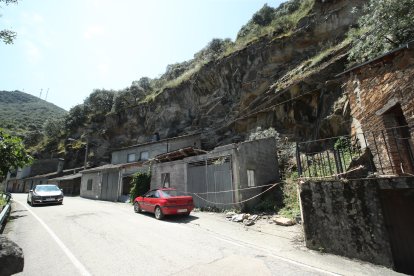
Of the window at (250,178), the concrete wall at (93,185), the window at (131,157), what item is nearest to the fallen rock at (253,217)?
the window at (250,178)

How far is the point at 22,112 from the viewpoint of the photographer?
8538 cm

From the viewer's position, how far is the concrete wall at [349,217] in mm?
5746

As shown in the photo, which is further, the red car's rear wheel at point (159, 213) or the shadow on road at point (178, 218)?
the red car's rear wheel at point (159, 213)

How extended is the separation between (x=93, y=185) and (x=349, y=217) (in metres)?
28.1

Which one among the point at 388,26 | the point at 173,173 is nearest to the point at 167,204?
the point at 173,173

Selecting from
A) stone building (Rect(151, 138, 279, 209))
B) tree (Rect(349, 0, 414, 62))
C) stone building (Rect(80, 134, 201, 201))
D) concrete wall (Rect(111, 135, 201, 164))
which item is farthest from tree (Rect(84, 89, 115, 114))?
tree (Rect(349, 0, 414, 62))

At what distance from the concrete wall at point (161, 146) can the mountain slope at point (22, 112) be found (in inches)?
1682

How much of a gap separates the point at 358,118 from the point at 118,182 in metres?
21.5

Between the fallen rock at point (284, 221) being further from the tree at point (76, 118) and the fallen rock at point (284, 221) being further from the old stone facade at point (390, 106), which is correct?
the tree at point (76, 118)

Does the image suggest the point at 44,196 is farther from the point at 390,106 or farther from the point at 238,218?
the point at 390,106

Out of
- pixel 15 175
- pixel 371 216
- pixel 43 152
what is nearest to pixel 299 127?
pixel 371 216

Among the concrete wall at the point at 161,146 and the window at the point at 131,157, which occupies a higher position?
the concrete wall at the point at 161,146

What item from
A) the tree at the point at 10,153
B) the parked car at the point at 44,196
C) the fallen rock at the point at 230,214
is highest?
the tree at the point at 10,153

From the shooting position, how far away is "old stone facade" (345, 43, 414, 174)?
7.05m
